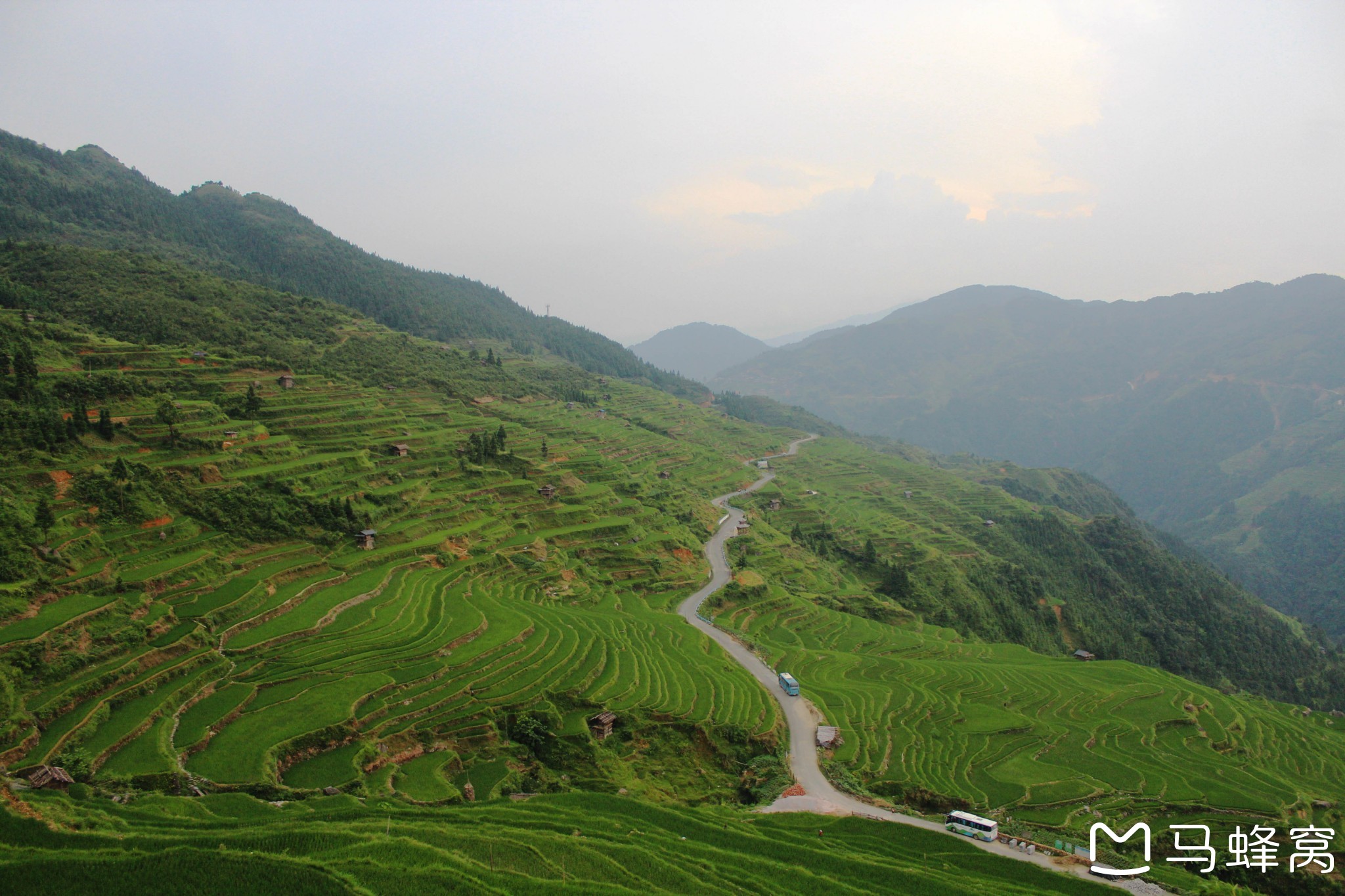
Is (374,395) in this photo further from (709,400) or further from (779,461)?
(709,400)

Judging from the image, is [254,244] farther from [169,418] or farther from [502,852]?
[502,852]

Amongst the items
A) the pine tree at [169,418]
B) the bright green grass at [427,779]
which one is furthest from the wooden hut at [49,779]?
the pine tree at [169,418]

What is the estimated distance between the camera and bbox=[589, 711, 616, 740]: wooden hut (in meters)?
23.5

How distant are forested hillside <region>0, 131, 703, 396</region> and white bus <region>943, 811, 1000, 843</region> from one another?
11278 centimetres

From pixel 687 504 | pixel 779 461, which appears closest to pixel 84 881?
pixel 687 504

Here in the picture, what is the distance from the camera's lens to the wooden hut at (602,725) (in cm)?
2347

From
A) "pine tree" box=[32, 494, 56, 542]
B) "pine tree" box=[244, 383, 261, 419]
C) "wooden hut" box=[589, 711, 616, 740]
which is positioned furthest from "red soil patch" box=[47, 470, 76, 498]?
"wooden hut" box=[589, 711, 616, 740]

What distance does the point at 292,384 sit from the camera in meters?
50.1

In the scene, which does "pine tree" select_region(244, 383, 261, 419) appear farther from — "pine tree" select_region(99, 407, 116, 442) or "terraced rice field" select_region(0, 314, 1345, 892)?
"pine tree" select_region(99, 407, 116, 442)

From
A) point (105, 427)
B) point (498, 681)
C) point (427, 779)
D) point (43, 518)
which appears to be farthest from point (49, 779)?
point (105, 427)

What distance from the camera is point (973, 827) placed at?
19.5 m

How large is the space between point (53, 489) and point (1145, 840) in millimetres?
42377

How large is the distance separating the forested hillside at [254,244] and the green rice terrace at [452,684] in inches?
2337

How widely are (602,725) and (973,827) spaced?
39.6ft
